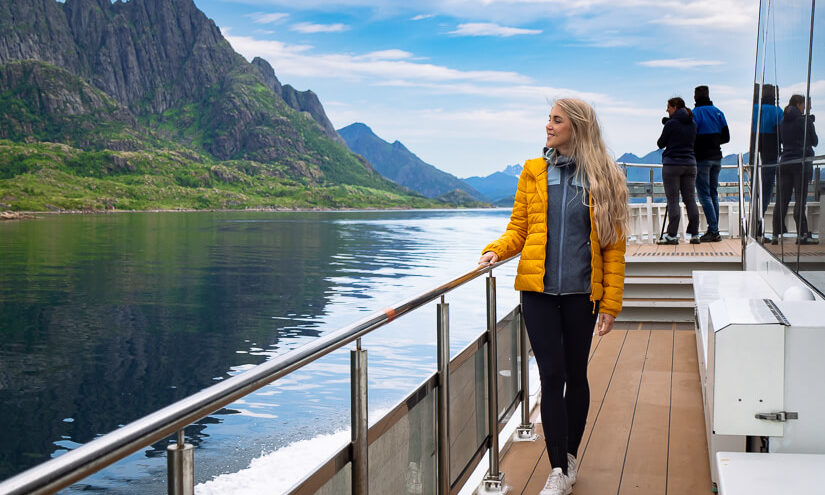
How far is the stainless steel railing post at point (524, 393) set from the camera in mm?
4238

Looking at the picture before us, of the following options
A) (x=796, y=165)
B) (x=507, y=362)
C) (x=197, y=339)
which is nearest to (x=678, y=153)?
(x=796, y=165)

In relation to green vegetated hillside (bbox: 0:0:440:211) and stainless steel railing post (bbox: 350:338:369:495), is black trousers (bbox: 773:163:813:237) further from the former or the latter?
green vegetated hillside (bbox: 0:0:440:211)

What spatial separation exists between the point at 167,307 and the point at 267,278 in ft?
24.0

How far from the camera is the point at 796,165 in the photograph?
3865mm

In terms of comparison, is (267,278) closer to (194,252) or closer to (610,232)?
(194,252)

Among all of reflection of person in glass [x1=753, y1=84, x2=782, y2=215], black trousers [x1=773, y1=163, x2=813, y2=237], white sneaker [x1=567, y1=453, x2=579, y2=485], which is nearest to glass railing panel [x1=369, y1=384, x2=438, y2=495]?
white sneaker [x1=567, y1=453, x2=579, y2=485]

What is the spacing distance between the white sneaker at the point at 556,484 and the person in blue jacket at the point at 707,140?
26.7ft

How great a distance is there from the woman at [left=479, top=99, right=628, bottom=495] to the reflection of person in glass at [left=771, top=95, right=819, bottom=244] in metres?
0.99

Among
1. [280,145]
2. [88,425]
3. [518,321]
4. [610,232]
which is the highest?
[280,145]

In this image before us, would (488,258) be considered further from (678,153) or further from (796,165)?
(678,153)

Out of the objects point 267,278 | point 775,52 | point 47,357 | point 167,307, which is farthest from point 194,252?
point 775,52

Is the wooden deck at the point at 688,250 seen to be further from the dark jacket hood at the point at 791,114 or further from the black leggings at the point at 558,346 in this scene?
the black leggings at the point at 558,346

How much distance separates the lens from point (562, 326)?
10.1 feet

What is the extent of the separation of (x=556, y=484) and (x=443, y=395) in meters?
0.78
